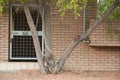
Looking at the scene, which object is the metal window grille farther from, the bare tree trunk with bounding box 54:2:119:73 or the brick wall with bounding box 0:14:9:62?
the bare tree trunk with bounding box 54:2:119:73

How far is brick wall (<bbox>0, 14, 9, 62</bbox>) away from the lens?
10172 mm

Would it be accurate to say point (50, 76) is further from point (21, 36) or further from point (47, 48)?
point (21, 36)

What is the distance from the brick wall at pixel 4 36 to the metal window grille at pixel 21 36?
0.26 meters

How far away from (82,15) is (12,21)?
2.39 metres

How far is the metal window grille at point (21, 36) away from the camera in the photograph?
10.4 m

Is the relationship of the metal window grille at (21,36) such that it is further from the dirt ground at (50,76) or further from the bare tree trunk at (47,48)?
the bare tree trunk at (47,48)

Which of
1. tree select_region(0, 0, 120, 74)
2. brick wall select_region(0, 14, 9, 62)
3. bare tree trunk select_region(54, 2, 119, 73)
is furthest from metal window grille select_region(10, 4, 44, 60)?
bare tree trunk select_region(54, 2, 119, 73)

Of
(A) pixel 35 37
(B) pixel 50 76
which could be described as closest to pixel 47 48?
(A) pixel 35 37

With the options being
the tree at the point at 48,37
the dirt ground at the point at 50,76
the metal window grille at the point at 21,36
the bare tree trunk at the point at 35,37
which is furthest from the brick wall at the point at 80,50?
the bare tree trunk at the point at 35,37

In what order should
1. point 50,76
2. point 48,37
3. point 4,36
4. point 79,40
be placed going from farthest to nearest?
point 4,36 < point 48,37 < point 79,40 < point 50,76

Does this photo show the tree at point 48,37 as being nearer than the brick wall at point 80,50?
Yes

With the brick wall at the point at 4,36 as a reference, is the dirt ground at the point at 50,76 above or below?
below

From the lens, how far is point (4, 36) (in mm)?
10195

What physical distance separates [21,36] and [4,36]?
23.2 inches
